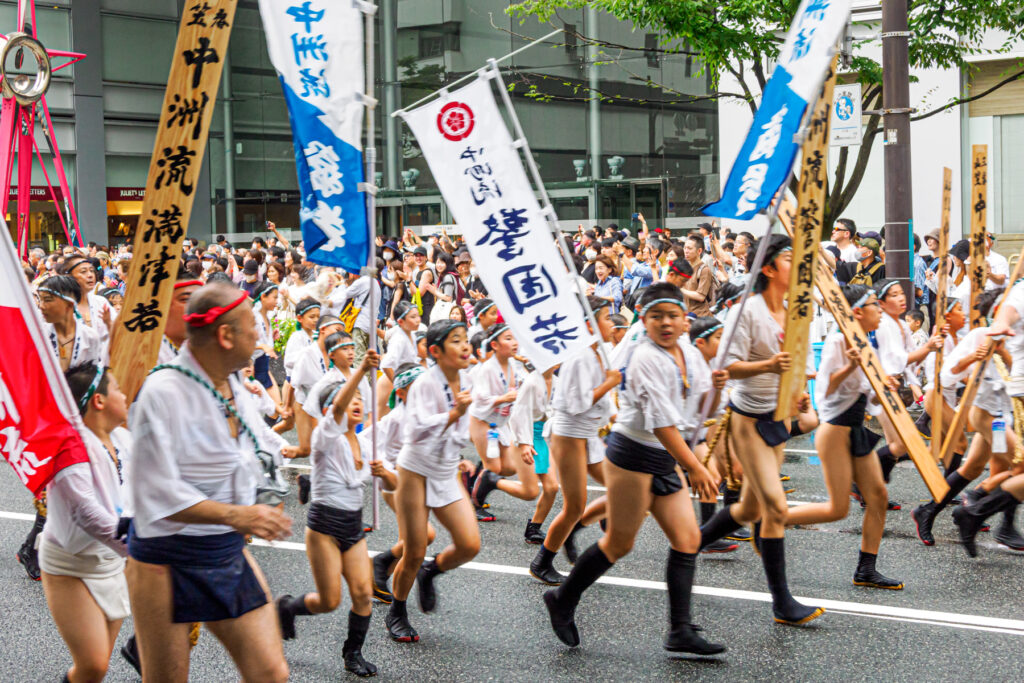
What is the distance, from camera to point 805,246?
219 inches

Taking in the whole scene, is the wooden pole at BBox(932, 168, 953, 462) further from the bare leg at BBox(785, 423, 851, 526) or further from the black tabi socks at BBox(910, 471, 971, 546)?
the bare leg at BBox(785, 423, 851, 526)

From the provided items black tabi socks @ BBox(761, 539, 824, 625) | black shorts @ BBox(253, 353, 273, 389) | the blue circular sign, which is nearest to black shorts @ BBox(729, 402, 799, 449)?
black tabi socks @ BBox(761, 539, 824, 625)

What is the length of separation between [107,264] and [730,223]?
38.6ft

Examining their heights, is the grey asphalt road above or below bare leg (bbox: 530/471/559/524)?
below

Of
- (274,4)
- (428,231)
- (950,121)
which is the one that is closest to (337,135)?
(274,4)

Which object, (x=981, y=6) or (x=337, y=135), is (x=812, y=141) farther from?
(x=981, y=6)

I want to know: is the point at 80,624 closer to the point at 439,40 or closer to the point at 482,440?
the point at 482,440

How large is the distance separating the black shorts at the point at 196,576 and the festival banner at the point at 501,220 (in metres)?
2.53

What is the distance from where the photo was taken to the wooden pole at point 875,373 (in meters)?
6.34

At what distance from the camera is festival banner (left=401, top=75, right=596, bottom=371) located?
5.90 meters

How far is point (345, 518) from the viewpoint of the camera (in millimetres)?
5410

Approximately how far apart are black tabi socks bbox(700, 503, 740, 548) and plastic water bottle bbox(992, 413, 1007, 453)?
1961mm

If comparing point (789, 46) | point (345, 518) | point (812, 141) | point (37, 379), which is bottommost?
point (345, 518)

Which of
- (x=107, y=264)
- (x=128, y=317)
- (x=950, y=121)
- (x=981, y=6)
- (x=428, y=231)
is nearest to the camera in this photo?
(x=128, y=317)
